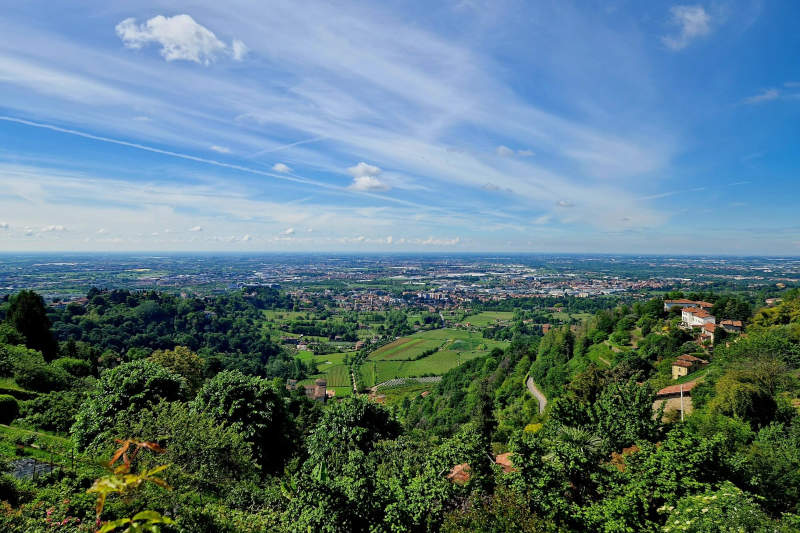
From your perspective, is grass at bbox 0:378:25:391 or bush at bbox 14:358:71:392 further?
bush at bbox 14:358:71:392

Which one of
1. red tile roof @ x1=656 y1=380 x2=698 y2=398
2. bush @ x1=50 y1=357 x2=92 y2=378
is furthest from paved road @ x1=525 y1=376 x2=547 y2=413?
bush @ x1=50 y1=357 x2=92 y2=378

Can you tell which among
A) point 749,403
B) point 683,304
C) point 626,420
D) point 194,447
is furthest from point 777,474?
point 683,304

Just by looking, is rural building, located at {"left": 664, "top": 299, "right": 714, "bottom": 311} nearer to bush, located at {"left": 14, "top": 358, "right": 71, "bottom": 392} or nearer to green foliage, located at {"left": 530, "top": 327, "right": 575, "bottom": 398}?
green foliage, located at {"left": 530, "top": 327, "right": 575, "bottom": 398}

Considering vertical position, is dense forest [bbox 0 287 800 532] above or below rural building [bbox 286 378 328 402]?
above

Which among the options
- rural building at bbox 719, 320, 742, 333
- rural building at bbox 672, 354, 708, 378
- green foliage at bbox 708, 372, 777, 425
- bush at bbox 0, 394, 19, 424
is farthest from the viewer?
rural building at bbox 719, 320, 742, 333

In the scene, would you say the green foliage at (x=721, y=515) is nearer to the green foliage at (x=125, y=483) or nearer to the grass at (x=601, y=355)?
the green foliage at (x=125, y=483)

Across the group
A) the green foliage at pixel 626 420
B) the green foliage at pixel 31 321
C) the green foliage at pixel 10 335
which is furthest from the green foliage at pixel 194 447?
the green foliage at pixel 31 321

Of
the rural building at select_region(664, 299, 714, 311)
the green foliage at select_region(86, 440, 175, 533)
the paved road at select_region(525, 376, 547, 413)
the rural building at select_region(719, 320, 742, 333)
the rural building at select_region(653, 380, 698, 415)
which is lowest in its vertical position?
the paved road at select_region(525, 376, 547, 413)

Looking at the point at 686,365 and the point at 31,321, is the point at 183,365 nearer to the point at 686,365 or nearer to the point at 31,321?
the point at 31,321

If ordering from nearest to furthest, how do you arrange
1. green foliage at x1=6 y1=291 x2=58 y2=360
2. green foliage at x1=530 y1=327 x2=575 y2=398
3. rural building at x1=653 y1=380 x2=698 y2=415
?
1. rural building at x1=653 y1=380 x2=698 y2=415
2. green foliage at x1=6 y1=291 x2=58 y2=360
3. green foliage at x1=530 y1=327 x2=575 y2=398
